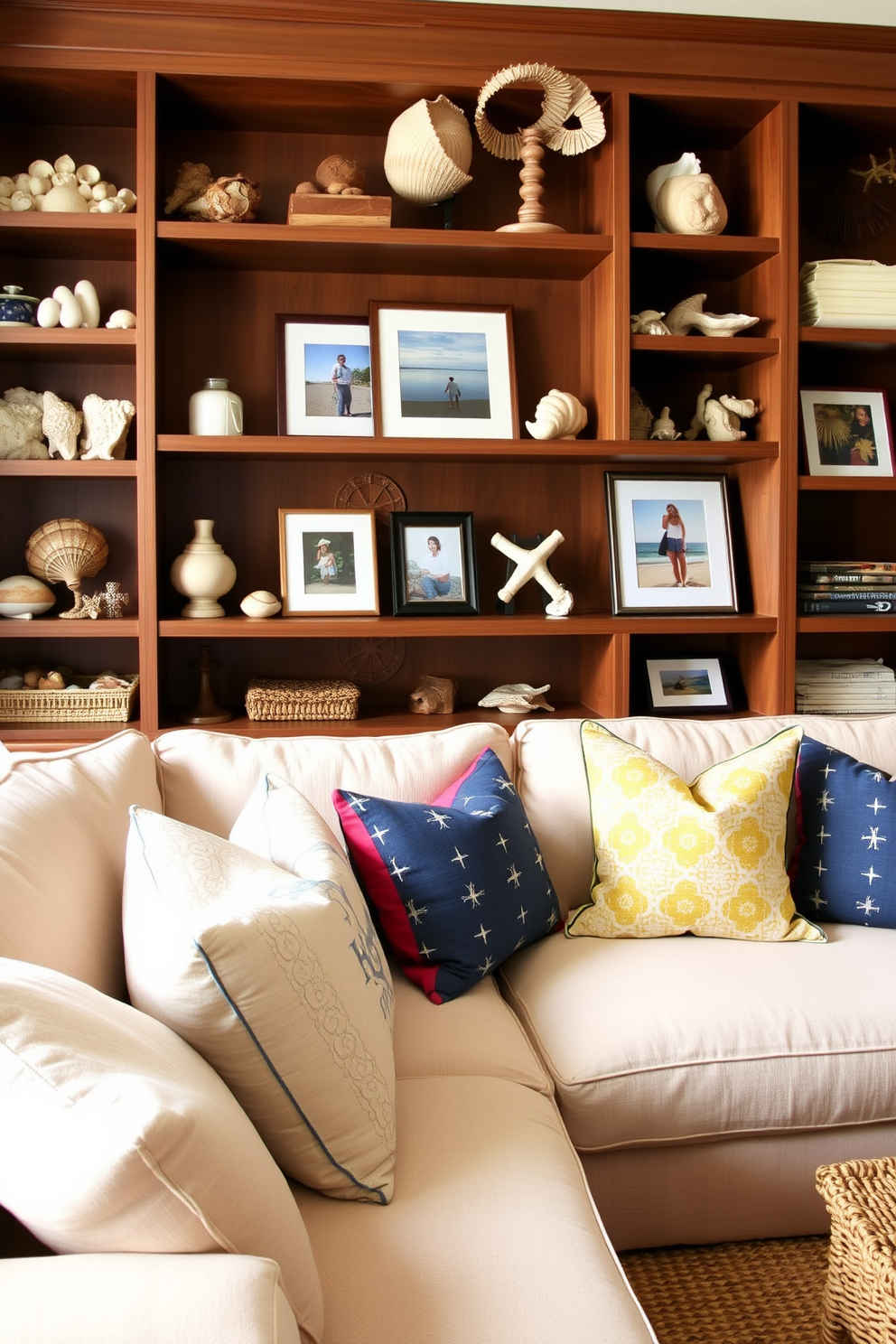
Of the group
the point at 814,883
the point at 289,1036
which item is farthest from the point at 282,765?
the point at 814,883

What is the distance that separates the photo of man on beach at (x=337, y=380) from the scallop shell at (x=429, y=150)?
457mm

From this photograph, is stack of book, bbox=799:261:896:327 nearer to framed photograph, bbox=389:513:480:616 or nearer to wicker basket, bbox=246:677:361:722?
framed photograph, bbox=389:513:480:616

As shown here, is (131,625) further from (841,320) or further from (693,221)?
(841,320)

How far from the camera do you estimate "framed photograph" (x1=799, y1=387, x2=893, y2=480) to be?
311 cm

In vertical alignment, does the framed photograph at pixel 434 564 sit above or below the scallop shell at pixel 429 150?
below

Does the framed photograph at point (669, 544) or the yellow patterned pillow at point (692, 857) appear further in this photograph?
the framed photograph at point (669, 544)

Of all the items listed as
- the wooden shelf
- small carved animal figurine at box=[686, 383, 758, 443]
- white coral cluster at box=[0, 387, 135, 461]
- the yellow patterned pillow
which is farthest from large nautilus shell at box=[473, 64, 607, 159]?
the yellow patterned pillow

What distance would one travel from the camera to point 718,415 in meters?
3.00

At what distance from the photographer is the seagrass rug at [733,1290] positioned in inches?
59.6

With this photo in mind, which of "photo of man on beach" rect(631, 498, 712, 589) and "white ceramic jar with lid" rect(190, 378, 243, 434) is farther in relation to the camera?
"photo of man on beach" rect(631, 498, 712, 589)

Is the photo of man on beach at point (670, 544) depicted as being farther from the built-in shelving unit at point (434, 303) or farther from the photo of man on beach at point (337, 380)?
the photo of man on beach at point (337, 380)

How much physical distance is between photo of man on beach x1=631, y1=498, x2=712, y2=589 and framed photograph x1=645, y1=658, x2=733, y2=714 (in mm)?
251

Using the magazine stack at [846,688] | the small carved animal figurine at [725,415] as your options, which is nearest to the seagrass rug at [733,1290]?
the magazine stack at [846,688]

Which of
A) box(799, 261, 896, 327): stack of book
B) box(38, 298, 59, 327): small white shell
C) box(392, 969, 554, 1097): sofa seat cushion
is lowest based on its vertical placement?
box(392, 969, 554, 1097): sofa seat cushion
